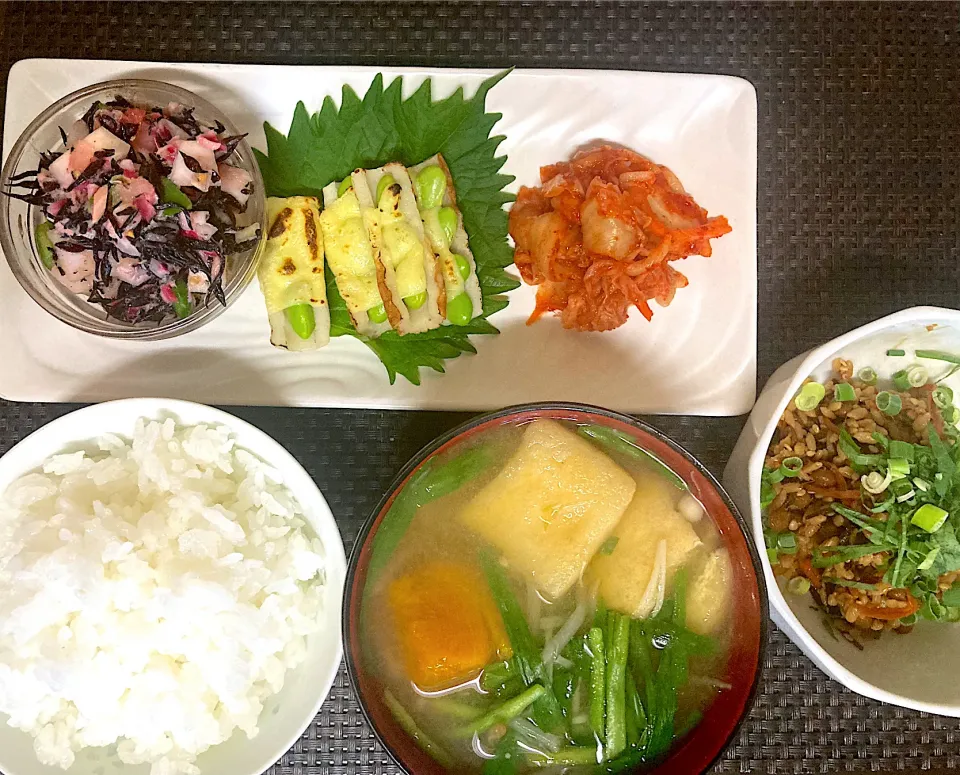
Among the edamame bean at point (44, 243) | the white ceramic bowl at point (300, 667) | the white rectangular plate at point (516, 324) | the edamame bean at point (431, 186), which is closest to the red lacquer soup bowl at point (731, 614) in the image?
the white ceramic bowl at point (300, 667)

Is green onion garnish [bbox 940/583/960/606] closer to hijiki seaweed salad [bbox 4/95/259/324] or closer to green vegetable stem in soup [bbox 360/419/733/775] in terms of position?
green vegetable stem in soup [bbox 360/419/733/775]

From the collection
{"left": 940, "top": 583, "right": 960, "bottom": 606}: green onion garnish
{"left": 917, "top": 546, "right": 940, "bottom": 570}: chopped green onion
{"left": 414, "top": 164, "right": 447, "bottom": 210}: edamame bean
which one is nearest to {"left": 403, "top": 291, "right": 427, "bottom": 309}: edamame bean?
{"left": 414, "top": 164, "right": 447, "bottom": 210}: edamame bean

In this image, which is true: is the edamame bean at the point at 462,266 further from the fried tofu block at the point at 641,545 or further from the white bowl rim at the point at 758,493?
the white bowl rim at the point at 758,493

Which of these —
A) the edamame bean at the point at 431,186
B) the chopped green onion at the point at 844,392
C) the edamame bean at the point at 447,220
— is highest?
the edamame bean at the point at 431,186

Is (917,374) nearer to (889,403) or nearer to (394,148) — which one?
(889,403)

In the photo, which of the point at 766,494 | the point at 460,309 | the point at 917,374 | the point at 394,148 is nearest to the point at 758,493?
the point at 766,494

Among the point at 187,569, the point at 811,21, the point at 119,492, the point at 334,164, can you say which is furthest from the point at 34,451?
the point at 811,21
